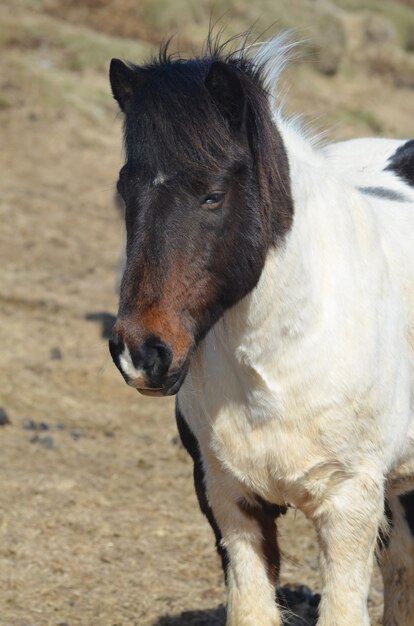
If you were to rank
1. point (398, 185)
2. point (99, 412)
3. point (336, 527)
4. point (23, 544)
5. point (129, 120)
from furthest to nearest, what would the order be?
point (99, 412) < point (23, 544) < point (398, 185) < point (336, 527) < point (129, 120)

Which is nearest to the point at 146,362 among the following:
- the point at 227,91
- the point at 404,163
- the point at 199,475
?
the point at 227,91

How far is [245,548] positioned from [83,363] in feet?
16.2

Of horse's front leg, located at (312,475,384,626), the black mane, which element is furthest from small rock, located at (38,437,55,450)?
the black mane

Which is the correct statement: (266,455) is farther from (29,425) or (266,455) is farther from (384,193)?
(29,425)

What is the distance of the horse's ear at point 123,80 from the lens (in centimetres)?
329

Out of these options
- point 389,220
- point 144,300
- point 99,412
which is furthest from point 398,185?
point 99,412

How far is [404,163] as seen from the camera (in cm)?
434

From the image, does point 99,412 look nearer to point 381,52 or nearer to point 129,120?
point 129,120

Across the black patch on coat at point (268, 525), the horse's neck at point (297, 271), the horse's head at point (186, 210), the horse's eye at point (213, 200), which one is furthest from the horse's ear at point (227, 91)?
the black patch on coat at point (268, 525)

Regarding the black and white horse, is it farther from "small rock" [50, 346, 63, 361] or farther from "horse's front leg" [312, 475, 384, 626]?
"small rock" [50, 346, 63, 361]

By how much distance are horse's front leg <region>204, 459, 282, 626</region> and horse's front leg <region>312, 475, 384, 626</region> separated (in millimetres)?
213

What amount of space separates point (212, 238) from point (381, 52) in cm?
2047

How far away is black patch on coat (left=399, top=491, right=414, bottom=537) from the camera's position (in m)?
4.41

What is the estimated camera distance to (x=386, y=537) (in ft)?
14.2
